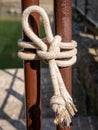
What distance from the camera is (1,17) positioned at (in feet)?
53.4

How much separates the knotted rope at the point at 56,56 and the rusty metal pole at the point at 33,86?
0.07 meters

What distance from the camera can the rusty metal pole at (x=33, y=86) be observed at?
1.82 metres

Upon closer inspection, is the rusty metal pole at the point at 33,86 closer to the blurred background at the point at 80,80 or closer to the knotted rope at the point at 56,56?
the knotted rope at the point at 56,56

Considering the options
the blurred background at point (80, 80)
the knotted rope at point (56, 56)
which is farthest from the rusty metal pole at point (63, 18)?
the blurred background at point (80, 80)

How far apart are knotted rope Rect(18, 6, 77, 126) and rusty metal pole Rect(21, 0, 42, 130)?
0.07 meters

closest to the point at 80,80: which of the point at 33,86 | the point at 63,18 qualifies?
the point at 33,86

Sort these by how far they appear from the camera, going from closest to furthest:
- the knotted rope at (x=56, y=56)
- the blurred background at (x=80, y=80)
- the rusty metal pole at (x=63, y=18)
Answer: the knotted rope at (x=56, y=56), the rusty metal pole at (x=63, y=18), the blurred background at (x=80, y=80)

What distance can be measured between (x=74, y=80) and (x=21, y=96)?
110cm

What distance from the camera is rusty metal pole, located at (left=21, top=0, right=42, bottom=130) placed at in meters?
1.82

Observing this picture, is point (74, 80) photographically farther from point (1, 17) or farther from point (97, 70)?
point (1, 17)

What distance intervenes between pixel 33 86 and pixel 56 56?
0.27m

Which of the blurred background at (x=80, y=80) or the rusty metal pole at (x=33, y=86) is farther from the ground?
the rusty metal pole at (x=33, y=86)

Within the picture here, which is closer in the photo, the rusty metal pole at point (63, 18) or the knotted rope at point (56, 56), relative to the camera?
the knotted rope at point (56, 56)

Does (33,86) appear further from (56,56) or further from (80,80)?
(80,80)
